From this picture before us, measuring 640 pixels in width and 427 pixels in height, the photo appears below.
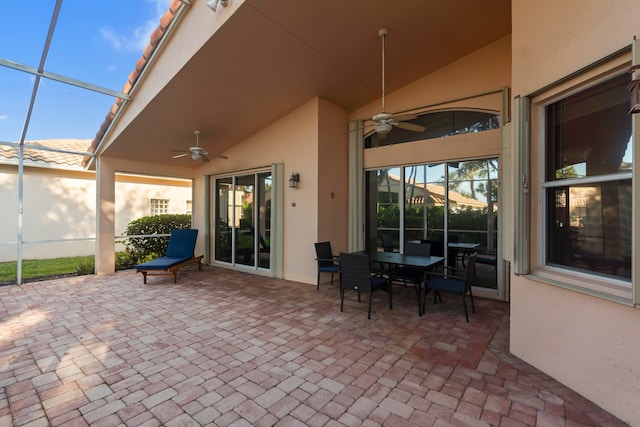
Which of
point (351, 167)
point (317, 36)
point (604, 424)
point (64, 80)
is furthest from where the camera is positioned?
point (351, 167)

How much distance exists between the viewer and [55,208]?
8.91 metres

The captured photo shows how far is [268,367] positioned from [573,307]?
A: 274 cm

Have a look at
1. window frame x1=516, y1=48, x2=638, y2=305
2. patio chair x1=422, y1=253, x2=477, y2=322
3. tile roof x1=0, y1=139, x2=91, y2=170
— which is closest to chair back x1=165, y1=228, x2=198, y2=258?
tile roof x1=0, y1=139, x2=91, y2=170

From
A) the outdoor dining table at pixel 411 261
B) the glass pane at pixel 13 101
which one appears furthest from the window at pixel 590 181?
the glass pane at pixel 13 101

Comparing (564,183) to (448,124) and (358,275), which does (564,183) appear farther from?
(448,124)

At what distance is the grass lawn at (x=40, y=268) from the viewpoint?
6.75m

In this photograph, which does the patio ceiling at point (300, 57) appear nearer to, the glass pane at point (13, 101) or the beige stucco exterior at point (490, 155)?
the beige stucco exterior at point (490, 155)

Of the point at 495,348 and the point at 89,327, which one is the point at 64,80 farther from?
the point at 495,348

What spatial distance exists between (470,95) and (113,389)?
21.2ft

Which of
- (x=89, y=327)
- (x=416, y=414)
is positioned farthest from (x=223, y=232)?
(x=416, y=414)

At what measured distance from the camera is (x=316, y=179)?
582 cm

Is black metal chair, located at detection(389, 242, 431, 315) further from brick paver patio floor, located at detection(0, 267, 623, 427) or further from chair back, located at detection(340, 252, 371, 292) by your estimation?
chair back, located at detection(340, 252, 371, 292)

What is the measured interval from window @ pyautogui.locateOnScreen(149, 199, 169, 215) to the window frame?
11901 millimetres

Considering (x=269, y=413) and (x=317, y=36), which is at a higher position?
(x=317, y=36)
